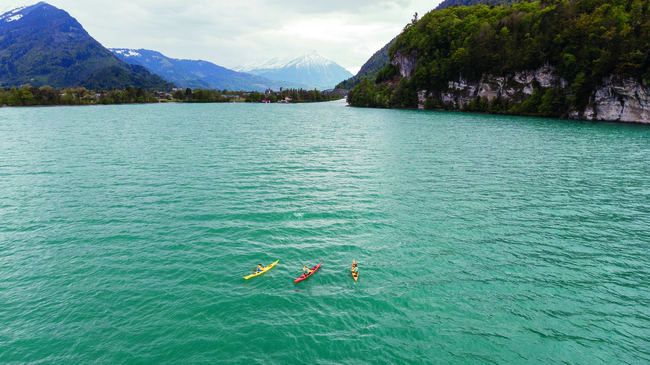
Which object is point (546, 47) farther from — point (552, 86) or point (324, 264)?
point (324, 264)

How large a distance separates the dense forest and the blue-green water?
89079 millimetres

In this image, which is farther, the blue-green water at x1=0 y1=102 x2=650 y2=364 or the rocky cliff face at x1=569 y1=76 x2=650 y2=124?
the rocky cliff face at x1=569 y1=76 x2=650 y2=124

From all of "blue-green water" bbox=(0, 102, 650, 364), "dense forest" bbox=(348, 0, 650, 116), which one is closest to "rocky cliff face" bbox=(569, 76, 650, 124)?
"dense forest" bbox=(348, 0, 650, 116)


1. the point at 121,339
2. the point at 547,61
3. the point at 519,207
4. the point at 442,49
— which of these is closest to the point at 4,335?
the point at 121,339

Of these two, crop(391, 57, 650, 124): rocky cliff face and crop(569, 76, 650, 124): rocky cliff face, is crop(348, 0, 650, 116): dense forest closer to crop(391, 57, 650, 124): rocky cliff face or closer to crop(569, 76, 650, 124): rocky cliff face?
crop(391, 57, 650, 124): rocky cliff face

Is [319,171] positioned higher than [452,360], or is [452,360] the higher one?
[319,171]

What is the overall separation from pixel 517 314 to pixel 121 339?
23.2m

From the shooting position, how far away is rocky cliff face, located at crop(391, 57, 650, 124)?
340ft

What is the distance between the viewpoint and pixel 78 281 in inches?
845

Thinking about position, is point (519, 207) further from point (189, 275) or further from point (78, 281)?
point (78, 281)

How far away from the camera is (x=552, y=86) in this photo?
13012 cm

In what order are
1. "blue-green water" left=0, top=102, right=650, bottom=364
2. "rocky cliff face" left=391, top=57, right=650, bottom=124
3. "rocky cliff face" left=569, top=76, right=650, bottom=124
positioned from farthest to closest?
"rocky cliff face" left=391, top=57, right=650, bottom=124 < "rocky cliff face" left=569, top=76, right=650, bottom=124 < "blue-green water" left=0, top=102, right=650, bottom=364

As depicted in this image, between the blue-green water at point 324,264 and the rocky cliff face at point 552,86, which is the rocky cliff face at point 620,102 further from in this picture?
the blue-green water at point 324,264

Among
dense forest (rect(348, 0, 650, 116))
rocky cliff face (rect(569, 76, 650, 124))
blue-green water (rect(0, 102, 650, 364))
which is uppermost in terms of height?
dense forest (rect(348, 0, 650, 116))
